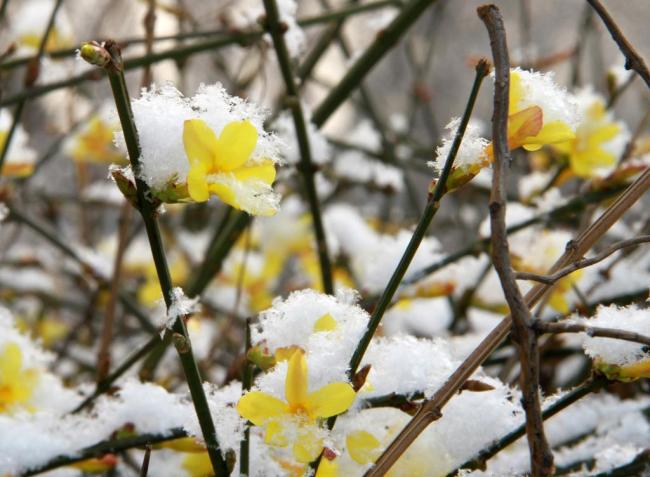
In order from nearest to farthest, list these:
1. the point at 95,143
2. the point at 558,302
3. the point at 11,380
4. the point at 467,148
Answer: the point at 467,148 → the point at 11,380 → the point at 558,302 → the point at 95,143

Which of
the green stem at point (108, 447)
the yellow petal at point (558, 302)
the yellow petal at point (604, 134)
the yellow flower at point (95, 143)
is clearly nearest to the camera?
the green stem at point (108, 447)

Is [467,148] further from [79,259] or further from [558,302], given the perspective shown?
[79,259]

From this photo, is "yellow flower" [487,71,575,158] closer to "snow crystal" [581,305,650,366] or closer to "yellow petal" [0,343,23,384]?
"snow crystal" [581,305,650,366]

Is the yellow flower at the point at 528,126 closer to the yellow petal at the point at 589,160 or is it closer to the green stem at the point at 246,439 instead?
the green stem at the point at 246,439

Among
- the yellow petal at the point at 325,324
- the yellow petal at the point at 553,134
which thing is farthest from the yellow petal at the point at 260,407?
→ the yellow petal at the point at 553,134

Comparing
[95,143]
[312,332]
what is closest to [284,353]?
[312,332]
